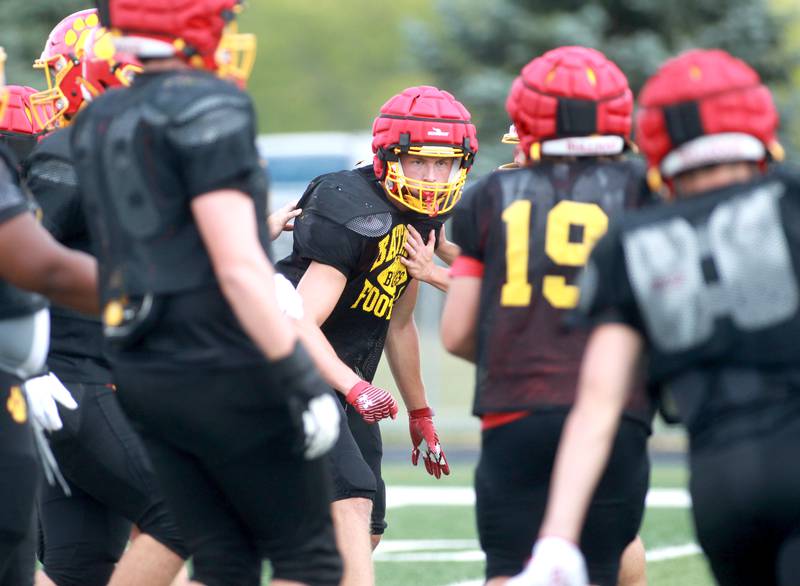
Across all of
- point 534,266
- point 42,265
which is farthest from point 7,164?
point 534,266

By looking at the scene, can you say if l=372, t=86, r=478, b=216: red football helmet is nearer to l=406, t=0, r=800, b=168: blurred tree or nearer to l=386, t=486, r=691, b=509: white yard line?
l=386, t=486, r=691, b=509: white yard line

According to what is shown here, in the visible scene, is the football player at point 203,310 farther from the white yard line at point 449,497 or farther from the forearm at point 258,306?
the white yard line at point 449,497

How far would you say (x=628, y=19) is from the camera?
61.1 ft

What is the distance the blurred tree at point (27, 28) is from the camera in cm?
1977

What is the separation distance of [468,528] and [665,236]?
6.09 metres

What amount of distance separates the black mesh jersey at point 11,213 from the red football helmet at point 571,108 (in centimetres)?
137

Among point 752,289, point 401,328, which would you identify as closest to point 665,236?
point 752,289

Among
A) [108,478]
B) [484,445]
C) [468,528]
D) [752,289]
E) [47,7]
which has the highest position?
[752,289]

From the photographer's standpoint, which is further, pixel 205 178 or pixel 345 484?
pixel 345 484

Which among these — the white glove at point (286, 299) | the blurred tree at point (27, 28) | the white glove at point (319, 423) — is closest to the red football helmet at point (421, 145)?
the white glove at point (286, 299)

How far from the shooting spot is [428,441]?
5898 millimetres

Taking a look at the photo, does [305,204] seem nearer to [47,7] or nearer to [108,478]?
[108,478]

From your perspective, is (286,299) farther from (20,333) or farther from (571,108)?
(571,108)

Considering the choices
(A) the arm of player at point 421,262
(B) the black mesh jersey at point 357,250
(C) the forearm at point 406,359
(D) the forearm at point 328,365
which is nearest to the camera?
(D) the forearm at point 328,365
